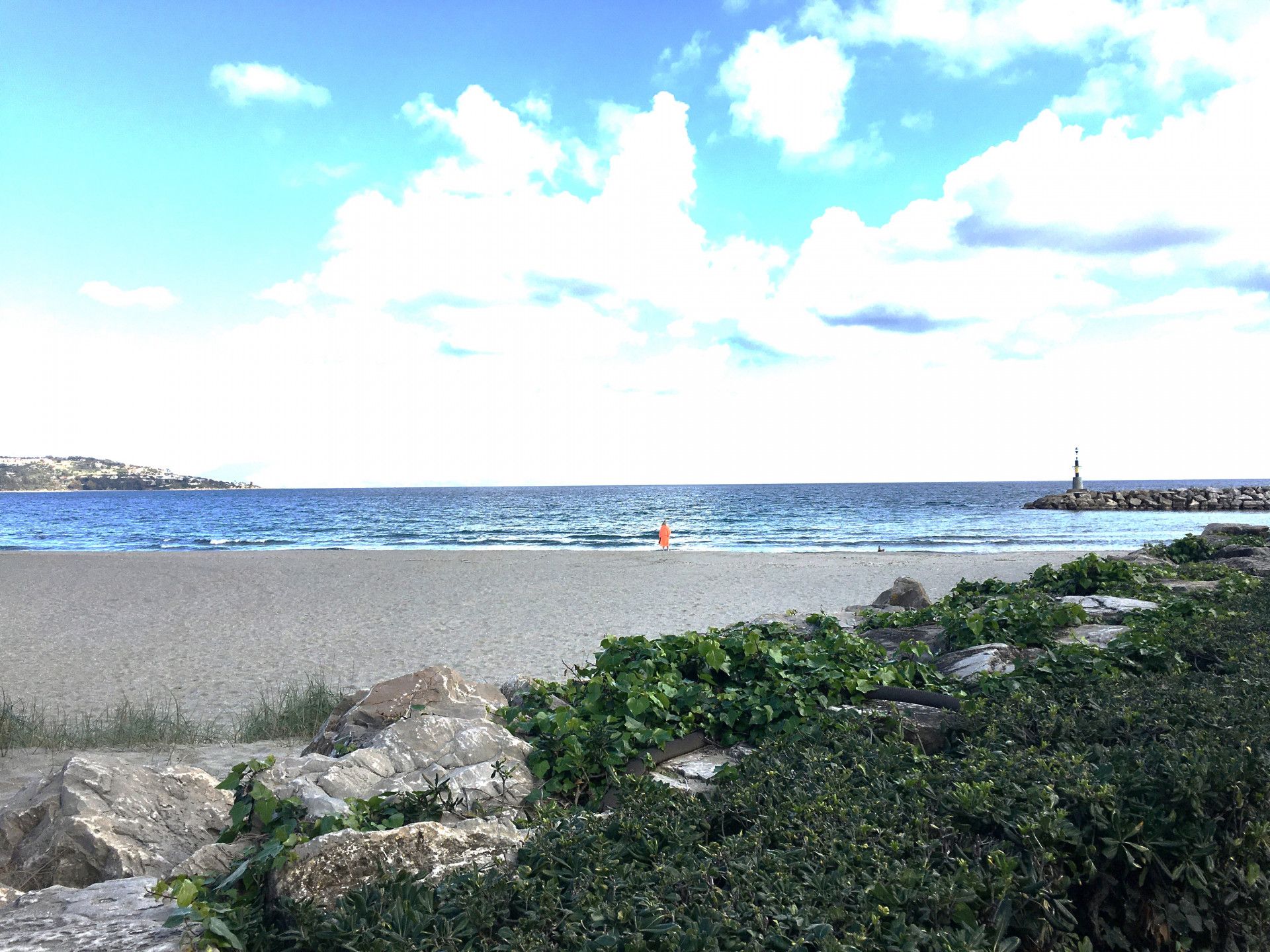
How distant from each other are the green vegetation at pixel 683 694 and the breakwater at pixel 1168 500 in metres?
67.1

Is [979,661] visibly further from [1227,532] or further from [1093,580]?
[1227,532]

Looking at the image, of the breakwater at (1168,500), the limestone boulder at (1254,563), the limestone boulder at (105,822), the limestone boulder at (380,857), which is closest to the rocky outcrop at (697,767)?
the limestone boulder at (380,857)

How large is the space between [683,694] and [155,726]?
18.5 ft

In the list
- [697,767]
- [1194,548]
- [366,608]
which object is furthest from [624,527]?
[697,767]

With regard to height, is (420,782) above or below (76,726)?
above

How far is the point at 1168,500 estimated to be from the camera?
206 feet

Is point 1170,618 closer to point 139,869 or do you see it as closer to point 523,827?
point 523,827

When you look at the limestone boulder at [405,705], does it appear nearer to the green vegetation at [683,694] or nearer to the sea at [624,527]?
the green vegetation at [683,694]

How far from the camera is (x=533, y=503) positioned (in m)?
90.3

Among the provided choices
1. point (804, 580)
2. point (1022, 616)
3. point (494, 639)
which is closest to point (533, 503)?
point (804, 580)

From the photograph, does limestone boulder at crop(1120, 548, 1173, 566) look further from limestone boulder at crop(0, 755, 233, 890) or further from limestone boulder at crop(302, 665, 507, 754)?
limestone boulder at crop(0, 755, 233, 890)

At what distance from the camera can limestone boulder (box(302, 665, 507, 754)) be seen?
4.93m

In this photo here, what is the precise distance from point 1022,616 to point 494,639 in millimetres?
8060

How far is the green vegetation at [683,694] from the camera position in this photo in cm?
406
